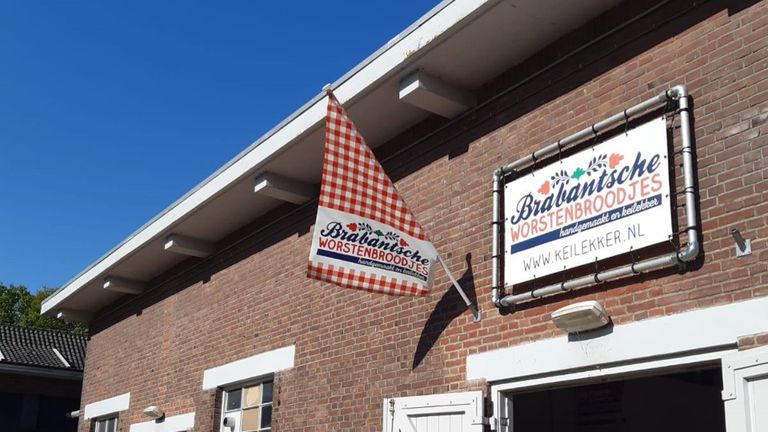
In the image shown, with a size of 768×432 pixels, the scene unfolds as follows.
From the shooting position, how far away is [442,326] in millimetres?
8016

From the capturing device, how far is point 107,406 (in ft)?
49.4

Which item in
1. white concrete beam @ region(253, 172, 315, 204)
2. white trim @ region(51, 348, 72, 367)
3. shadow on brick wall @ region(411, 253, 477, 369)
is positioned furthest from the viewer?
white trim @ region(51, 348, 72, 367)

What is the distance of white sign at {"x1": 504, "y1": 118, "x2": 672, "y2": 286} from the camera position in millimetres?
6188

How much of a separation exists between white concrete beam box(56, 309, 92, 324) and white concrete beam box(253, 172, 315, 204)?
8.03 m

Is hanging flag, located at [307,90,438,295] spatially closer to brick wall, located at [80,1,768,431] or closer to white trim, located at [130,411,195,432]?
brick wall, located at [80,1,768,431]

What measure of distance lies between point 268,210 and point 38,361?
12475mm

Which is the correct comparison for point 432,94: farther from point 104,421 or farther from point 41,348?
point 41,348

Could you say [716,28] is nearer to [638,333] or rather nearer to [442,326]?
[638,333]

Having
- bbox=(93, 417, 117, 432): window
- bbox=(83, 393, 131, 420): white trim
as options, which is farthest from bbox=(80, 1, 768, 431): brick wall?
bbox=(93, 417, 117, 432): window

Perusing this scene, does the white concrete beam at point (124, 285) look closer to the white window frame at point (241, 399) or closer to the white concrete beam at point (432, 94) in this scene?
the white window frame at point (241, 399)

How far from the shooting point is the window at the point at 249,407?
35.3 feet

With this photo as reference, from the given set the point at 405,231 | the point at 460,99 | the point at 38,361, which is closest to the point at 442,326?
the point at 405,231

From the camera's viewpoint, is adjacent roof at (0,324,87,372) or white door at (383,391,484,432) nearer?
white door at (383,391,484,432)

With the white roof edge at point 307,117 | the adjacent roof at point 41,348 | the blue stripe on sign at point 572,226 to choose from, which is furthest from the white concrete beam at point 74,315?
the blue stripe on sign at point 572,226
